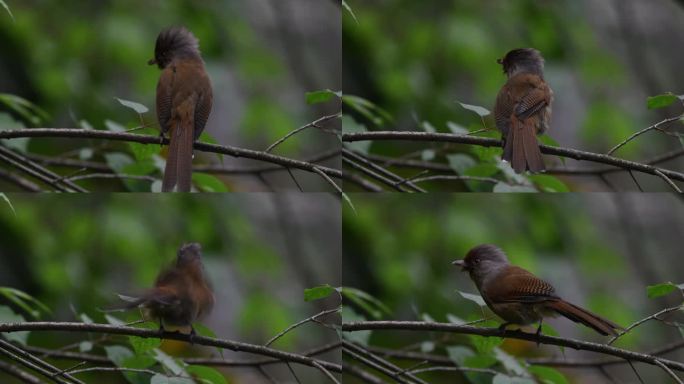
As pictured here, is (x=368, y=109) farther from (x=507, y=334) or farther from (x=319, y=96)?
(x=507, y=334)

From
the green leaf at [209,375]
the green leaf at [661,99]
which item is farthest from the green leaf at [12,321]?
the green leaf at [661,99]

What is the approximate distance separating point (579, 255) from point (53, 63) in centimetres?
237

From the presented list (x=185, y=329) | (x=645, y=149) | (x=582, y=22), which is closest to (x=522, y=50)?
(x=582, y=22)

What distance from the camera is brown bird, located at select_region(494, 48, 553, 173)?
3539 mm

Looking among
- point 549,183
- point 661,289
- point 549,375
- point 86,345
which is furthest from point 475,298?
point 86,345

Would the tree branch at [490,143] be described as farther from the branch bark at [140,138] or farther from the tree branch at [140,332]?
the tree branch at [140,332]

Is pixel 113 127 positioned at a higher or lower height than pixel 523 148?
higher

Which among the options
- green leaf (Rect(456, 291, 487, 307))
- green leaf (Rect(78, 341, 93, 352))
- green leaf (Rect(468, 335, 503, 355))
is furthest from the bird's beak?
green leaf (Rect(78, 341, 93, 352))

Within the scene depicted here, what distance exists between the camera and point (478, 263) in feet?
12.4

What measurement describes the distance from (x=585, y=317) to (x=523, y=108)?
83cm

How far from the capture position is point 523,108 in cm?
368

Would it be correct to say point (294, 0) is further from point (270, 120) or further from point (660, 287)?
point (660, 287)

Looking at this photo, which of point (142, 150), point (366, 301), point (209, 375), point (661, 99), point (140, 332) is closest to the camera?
point (140, 332)

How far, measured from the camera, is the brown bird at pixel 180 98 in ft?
11.5
